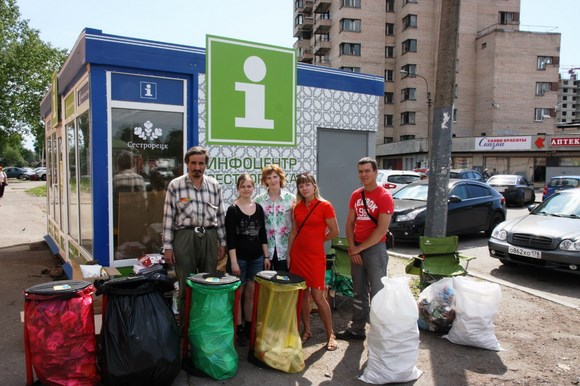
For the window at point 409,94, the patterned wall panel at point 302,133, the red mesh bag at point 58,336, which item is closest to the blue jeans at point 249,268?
the red mesh bag at point 58,336

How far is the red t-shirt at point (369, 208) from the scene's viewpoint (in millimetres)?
4285

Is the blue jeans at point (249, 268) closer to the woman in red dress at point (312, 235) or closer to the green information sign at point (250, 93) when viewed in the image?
the woman in red dress at point (312, 235)

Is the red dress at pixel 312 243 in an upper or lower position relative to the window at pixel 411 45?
lower

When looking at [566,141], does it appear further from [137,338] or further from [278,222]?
[137,338]

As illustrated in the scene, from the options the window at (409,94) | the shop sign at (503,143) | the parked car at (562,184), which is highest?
the window at (409,94)

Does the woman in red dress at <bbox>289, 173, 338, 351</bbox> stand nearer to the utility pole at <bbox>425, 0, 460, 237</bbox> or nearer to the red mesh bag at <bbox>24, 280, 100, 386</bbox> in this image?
the red mesh bag at <bbox>24, 280, 100, 386</bbox>

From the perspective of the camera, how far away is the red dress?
168 inches

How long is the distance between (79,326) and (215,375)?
1.13 metres

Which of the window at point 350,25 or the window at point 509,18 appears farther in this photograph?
the window at point 509,18

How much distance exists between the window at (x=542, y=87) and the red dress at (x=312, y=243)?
53.4 meters

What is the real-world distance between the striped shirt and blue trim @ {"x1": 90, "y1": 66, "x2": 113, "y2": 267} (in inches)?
49.5

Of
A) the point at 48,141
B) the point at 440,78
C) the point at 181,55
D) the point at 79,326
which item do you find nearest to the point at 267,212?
the point at 79,326

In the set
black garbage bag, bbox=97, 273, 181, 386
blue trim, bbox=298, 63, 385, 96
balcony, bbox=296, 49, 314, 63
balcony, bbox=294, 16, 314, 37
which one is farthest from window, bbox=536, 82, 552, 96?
black garbage bag, bbox=97, 273, 181, 386

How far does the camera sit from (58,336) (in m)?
3.26
